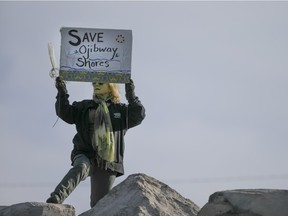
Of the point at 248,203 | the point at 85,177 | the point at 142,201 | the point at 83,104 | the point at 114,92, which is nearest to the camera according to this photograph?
the point at 248,203

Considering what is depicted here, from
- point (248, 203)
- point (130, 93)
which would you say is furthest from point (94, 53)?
point (248, 203)

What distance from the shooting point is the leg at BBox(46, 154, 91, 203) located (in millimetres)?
5988

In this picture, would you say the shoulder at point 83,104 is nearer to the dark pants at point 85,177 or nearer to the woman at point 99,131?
the woman at point 99,131

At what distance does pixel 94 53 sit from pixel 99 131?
118 cm

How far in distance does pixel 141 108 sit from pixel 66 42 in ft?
4.41

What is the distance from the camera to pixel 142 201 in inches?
223

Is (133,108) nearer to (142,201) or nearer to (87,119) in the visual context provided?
(87,119)

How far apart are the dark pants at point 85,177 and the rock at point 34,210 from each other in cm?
38

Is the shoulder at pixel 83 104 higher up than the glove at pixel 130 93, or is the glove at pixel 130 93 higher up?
the glove at pixel 130 93

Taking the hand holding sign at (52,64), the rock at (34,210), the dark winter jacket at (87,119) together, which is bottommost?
the rock at (34,210)

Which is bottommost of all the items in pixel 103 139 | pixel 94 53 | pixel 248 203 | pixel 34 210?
pixel 34 210

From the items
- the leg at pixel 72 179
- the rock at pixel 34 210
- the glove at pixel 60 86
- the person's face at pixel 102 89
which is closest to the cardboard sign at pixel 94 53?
the person's face at pixel 102 89

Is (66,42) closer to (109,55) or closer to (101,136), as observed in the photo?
(109,55)

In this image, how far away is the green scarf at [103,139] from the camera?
6.55 m
